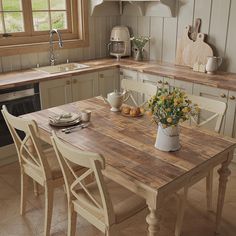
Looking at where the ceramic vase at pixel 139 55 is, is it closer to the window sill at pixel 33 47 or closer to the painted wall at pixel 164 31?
the painted wall at pixel 164 31

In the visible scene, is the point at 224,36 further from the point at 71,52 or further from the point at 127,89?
the point at 71,52

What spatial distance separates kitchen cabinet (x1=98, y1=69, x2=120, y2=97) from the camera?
3.70 m

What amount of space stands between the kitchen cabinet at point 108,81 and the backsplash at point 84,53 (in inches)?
21.5

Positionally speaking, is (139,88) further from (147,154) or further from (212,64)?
(147,154)

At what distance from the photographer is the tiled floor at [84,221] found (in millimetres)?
2230

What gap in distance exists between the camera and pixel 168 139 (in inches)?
69.5

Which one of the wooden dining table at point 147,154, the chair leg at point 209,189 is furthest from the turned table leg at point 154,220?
the chair leg at point 209,189

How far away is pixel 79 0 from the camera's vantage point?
3.86 meters

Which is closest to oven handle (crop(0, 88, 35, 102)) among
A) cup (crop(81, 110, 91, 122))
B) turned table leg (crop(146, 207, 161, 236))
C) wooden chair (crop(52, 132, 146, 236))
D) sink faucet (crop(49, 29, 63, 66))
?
sink faucet (crop(49, 29, 63, 66))

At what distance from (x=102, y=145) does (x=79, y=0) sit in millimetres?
2574

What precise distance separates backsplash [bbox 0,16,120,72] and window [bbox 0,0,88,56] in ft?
0.29

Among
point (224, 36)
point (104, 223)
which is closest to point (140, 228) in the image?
point (104, 223)

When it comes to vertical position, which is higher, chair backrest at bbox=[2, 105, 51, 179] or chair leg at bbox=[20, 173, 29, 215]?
chair backrest at bbox=[2, 105, 51, 179]

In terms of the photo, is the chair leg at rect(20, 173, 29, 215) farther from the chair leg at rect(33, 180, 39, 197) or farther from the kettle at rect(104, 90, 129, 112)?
the kettle at rect(104, 90, 129, 112)
